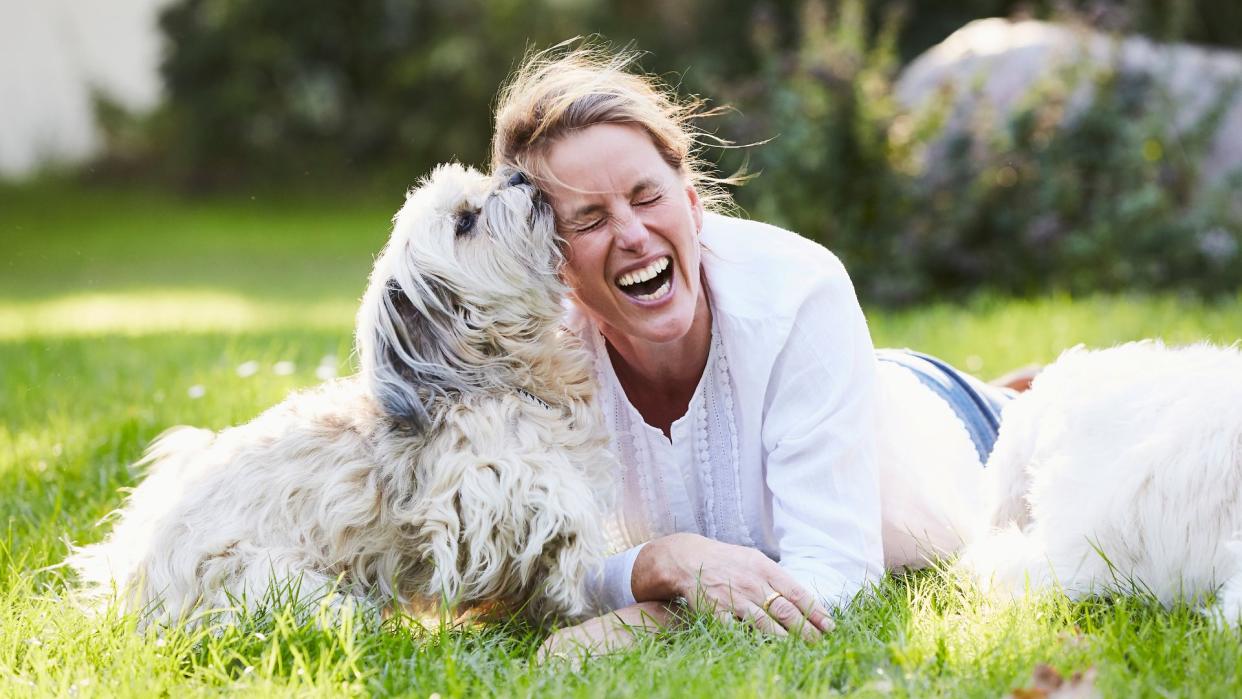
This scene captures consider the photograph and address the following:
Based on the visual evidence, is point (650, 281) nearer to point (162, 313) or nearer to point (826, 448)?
point (826, 448)

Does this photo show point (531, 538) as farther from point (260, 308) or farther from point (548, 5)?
point (548, 5)

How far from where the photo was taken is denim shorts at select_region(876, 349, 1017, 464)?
4.14m

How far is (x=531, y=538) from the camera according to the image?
294 centimetres

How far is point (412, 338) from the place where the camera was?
123 inches

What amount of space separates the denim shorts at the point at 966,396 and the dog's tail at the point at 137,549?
2390mm

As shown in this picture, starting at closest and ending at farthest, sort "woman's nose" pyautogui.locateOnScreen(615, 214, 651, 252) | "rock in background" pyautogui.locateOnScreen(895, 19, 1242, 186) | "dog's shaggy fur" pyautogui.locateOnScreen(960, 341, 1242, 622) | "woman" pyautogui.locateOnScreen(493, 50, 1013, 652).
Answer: "dog's shaggy fur" pyautogui.locateOnScreen(960, 341, 1242, 622) < "woman" pyautogui.locateOnScreen(493, 50, 1013, 652) < "woman's nose" pyautogui.locateOnScreen(615, 214, 651, 252) < "rock in background" pyautogui.locateOnScreen(895, 19, 1242, 186)

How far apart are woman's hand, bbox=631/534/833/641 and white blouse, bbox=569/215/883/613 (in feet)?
0.27

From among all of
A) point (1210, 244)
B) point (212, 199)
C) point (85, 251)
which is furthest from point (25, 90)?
point (1210, 244)

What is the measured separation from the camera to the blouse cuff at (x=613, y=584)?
10.2 ft

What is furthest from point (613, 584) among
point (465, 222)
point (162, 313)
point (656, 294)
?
point (162, 313)

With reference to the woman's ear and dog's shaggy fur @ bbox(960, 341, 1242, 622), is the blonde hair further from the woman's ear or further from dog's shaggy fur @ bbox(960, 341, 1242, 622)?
dog's shaggy fur @ bbox(960, 341, 1242, 622)

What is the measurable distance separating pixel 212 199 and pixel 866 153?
16554mm

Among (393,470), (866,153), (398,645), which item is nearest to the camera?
(398,645)

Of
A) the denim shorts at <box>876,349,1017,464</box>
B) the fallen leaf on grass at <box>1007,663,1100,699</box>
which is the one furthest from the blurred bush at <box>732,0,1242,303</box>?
the fallen leaf on grass at <box>1007,663,1100,699</box>
